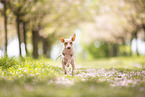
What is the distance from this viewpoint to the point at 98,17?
32.4 meters

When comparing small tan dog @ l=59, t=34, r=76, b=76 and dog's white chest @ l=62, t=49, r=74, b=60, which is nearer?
small tan dog @ l=59, t=34, r=76, b=76

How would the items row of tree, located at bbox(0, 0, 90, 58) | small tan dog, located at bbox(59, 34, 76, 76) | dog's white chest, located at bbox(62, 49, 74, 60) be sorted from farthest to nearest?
1. row of tree, located at bbox(0, 0, 90, 58)
2. dog's white chest, located at bbox(62, 49, 74, 60)
3. small tan dog, located at bbox(59, 34, 76, 76)

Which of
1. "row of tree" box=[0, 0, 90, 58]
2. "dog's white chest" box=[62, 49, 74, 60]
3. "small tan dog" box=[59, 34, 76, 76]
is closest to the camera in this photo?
"small tan dog" box=[59, 34, 76, 76]

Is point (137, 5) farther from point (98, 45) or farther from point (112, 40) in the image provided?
point (98, 45)

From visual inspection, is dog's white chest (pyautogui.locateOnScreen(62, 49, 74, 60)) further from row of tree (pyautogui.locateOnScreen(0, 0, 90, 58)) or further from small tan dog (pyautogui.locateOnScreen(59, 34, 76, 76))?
row of tree (pyautogui.locateOnScreen(0, 0, 90, 58))

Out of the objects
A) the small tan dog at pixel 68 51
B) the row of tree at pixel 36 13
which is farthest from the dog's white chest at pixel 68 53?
the row of tree at pixel 36 13

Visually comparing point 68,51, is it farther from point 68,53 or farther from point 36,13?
point 36,13

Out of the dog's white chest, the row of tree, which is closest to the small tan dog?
the dog's white chest

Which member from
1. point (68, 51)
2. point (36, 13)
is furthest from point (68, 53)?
point (36, 13)

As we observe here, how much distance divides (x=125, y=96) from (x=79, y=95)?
1110mm

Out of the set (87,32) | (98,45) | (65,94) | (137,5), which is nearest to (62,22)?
(137,5)

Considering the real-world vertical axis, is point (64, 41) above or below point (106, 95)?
above

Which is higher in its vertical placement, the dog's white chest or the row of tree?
the row of tree

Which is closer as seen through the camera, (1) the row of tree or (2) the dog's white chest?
(2) the dog's white chest
